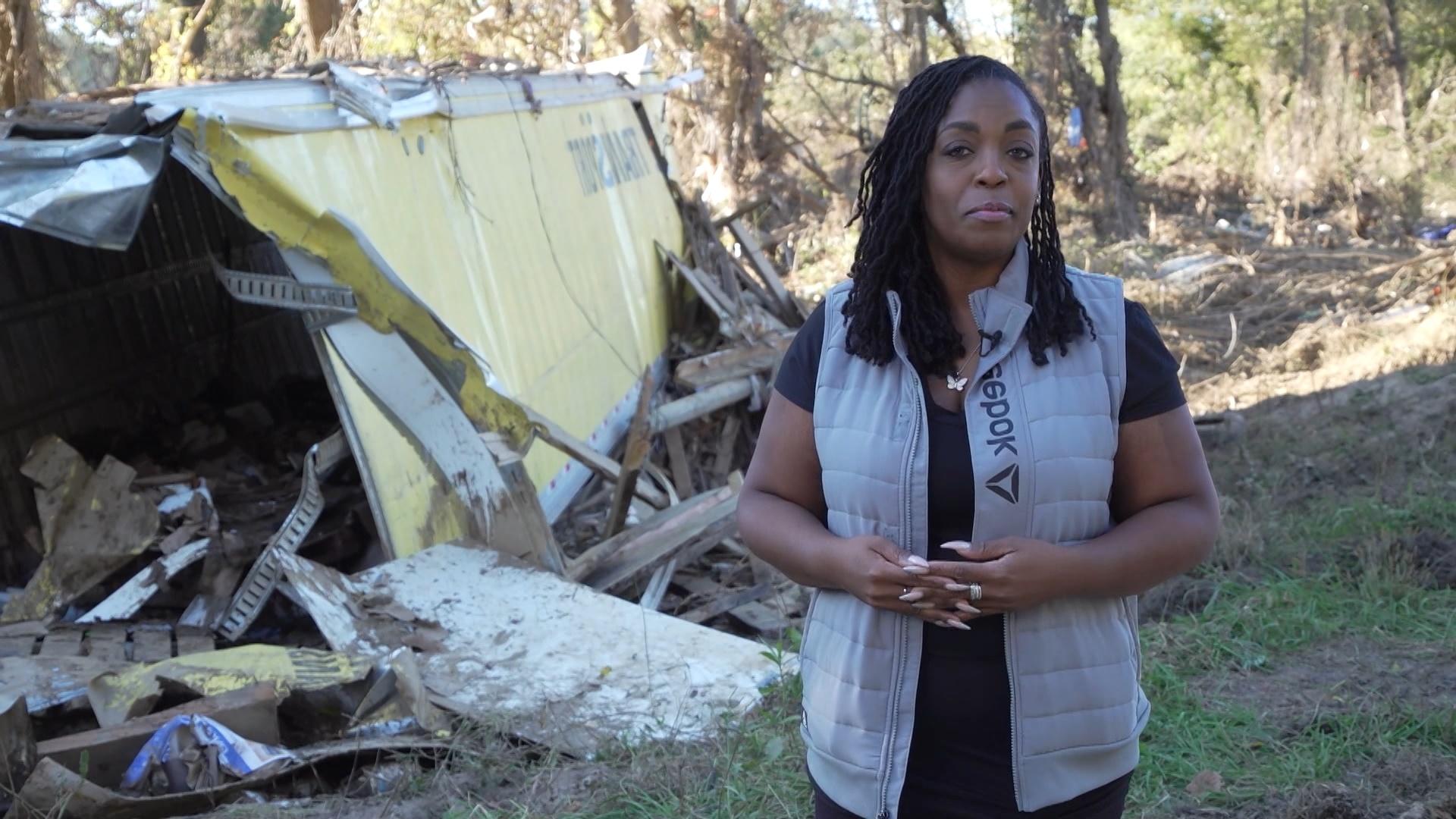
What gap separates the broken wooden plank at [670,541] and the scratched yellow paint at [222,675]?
1.69 metres

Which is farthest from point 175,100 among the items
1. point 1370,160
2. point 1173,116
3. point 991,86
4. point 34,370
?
point 1173,116

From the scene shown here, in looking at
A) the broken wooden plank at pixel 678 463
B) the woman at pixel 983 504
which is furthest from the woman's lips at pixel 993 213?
the broken wooden plank at pixel 678 463

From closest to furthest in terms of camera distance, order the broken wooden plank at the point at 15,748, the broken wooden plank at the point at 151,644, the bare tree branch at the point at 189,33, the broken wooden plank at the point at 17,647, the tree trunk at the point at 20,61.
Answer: the broken wooden plank at the point at 15,748, the broken wooden plank at the point at 17,647, the broken wooden plank at the point at 151,644, the tree trunk at the point at 20,61, the bare tree branch at the point at 189,33

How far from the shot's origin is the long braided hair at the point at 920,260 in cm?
198

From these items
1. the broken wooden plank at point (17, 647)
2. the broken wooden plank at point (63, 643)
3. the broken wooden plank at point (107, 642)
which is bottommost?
the broken wooden plank at point (107, 642)

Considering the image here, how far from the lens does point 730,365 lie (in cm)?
1062

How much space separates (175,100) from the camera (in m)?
5.03

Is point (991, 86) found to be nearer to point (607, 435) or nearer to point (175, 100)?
point (175, 100)

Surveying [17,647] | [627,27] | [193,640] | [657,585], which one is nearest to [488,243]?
[657,585]

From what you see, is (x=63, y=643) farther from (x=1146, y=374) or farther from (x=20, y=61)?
(x=20, y=61)

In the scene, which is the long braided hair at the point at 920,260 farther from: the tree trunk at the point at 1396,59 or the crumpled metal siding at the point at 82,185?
the tree trunk at the point at 1396,59

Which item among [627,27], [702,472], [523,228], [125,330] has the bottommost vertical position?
[702,472]

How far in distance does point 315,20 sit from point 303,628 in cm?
988

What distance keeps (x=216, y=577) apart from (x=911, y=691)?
15.4 feet
